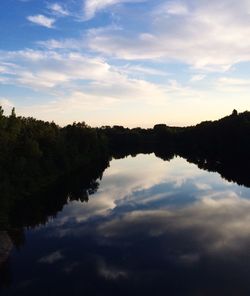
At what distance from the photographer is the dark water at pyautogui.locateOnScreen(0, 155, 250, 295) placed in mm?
38875

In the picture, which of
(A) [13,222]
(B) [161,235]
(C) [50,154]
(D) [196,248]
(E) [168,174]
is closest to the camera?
(D) [196,248]

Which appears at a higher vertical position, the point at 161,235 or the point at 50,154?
the point at 50,154

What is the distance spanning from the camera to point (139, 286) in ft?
127

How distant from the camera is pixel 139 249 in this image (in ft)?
165

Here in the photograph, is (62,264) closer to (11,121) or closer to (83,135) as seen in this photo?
(11,121)

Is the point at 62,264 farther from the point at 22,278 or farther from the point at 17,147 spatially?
the point at 17,147

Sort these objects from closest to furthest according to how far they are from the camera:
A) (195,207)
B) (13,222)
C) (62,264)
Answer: (62,264)
(13,222)
(195,207)

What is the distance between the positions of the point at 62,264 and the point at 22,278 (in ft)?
17.6

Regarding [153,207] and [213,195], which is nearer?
[153,207]

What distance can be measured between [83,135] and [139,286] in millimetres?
108316

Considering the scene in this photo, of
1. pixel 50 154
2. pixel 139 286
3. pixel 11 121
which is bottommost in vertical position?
pixel 139 286

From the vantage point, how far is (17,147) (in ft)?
275

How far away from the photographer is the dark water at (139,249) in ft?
128

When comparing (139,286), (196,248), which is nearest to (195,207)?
(196,248)
